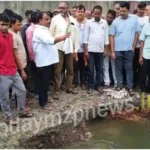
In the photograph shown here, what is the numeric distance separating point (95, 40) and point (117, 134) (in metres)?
1.96

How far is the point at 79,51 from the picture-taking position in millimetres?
6422

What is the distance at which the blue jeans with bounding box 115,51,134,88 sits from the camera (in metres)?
6.35

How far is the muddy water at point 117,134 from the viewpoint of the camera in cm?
477

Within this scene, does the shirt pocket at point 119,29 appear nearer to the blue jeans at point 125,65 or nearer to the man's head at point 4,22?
the blue jeans at point 125,65

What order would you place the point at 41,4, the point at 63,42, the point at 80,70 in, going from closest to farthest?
the point at 63,42 → the point at 80,70 → the point at 41,4

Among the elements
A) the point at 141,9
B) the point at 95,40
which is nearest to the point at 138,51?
the point at 141,9

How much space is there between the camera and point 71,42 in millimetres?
5980

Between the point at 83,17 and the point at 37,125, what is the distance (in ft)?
8.07

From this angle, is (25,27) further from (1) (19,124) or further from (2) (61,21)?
(1) (19,124)

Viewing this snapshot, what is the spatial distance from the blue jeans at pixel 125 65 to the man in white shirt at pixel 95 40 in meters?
0.33

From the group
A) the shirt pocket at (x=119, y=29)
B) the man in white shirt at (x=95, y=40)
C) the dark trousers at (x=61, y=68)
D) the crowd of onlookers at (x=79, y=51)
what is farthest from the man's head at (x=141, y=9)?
the dark trousers at (x=61, y=68)

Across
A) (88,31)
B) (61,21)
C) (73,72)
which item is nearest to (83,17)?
(88,31)

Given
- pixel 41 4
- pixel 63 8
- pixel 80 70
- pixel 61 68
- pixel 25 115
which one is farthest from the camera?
pixel 41 4

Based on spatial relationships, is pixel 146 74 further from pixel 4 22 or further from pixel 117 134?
pixel 4 22
